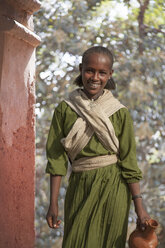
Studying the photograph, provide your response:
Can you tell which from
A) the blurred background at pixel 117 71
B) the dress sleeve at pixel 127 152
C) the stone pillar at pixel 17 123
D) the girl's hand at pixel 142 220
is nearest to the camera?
the girl's hand at pixel 142 220

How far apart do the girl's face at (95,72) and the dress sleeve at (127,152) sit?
0.19m

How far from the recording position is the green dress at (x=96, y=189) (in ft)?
8.55

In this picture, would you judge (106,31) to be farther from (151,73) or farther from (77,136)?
(77,136)

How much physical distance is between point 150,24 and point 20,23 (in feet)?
15.1

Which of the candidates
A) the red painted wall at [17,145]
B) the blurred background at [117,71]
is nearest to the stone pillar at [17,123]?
the red painted wall at [17,145]

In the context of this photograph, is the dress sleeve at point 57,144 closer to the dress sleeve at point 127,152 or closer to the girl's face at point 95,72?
the girl's face at point 95,72

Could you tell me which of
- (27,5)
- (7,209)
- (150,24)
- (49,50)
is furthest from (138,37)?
(7,209)

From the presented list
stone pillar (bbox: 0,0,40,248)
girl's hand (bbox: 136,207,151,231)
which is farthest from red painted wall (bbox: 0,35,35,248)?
girl's hand (bbox: 136,207,151,231)

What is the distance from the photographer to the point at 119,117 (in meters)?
2.72

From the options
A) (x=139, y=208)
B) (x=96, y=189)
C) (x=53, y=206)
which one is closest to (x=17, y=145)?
(x=53, y=206)

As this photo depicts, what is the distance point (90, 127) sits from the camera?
2.68 meters

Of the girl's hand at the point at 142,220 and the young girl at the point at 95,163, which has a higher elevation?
the young girl at the point at 95,163

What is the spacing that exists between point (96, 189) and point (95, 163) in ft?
0.44

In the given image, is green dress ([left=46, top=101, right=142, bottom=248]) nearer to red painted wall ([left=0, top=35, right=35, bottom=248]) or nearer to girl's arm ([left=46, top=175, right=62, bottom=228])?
girl's arm ([left=46, top=175, right=62, bottom=228])
